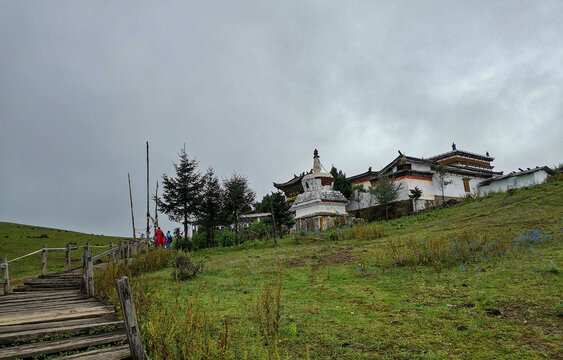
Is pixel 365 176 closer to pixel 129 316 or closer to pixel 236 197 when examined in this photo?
pixel 236 197

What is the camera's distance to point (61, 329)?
5660 mm

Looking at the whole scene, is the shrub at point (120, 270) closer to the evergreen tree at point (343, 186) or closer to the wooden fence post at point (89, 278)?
the wooden fence post at point (89, 278)

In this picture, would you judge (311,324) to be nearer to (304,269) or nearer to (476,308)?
(476,308)

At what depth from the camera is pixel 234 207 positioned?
995 inches

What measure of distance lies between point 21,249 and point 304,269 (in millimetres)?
34039

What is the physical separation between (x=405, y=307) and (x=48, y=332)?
588 cm

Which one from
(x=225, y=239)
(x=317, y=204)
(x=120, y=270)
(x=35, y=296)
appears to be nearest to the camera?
(x=35, y=296)

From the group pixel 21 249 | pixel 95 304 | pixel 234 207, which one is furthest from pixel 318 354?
pixel 21 249

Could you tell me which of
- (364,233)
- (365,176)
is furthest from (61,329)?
(365,176)

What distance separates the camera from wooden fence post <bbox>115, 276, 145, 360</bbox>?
13.6ft

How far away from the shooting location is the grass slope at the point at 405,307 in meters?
4.20

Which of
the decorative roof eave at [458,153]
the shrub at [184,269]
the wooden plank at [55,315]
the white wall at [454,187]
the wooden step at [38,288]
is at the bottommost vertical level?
the wooden plank at [55,315]

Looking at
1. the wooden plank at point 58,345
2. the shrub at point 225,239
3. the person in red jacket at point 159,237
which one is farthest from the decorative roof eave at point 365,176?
the wooden plank at point 58,345

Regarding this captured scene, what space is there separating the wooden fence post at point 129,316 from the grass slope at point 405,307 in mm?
218
